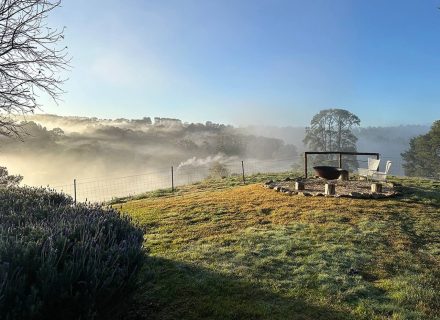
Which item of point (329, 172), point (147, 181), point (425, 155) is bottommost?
point (147, 181)

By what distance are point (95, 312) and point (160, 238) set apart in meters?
5.17

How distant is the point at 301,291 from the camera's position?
Answer: 503 cm

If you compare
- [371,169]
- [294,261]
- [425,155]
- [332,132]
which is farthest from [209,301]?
[332,132]

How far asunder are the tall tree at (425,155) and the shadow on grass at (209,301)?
1978 inches

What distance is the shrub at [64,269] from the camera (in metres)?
2.47

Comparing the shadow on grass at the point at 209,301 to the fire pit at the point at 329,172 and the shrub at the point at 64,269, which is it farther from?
the fire pit at the point at 329,172

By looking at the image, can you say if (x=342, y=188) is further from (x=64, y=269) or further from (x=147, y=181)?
(x=147, y=181)

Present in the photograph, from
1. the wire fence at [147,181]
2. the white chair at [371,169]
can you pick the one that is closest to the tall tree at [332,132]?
the wire fence at [147,181]

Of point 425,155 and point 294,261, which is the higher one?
point 294,261

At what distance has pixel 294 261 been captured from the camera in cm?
619

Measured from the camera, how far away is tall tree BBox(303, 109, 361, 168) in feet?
212

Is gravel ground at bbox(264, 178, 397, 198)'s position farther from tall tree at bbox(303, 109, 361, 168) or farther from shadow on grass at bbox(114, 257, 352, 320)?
tall tree at bbox(303, 109, 361, 168)

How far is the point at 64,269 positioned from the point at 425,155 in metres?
56.1

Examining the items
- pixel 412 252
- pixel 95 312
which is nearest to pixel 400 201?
pixel 412 252
